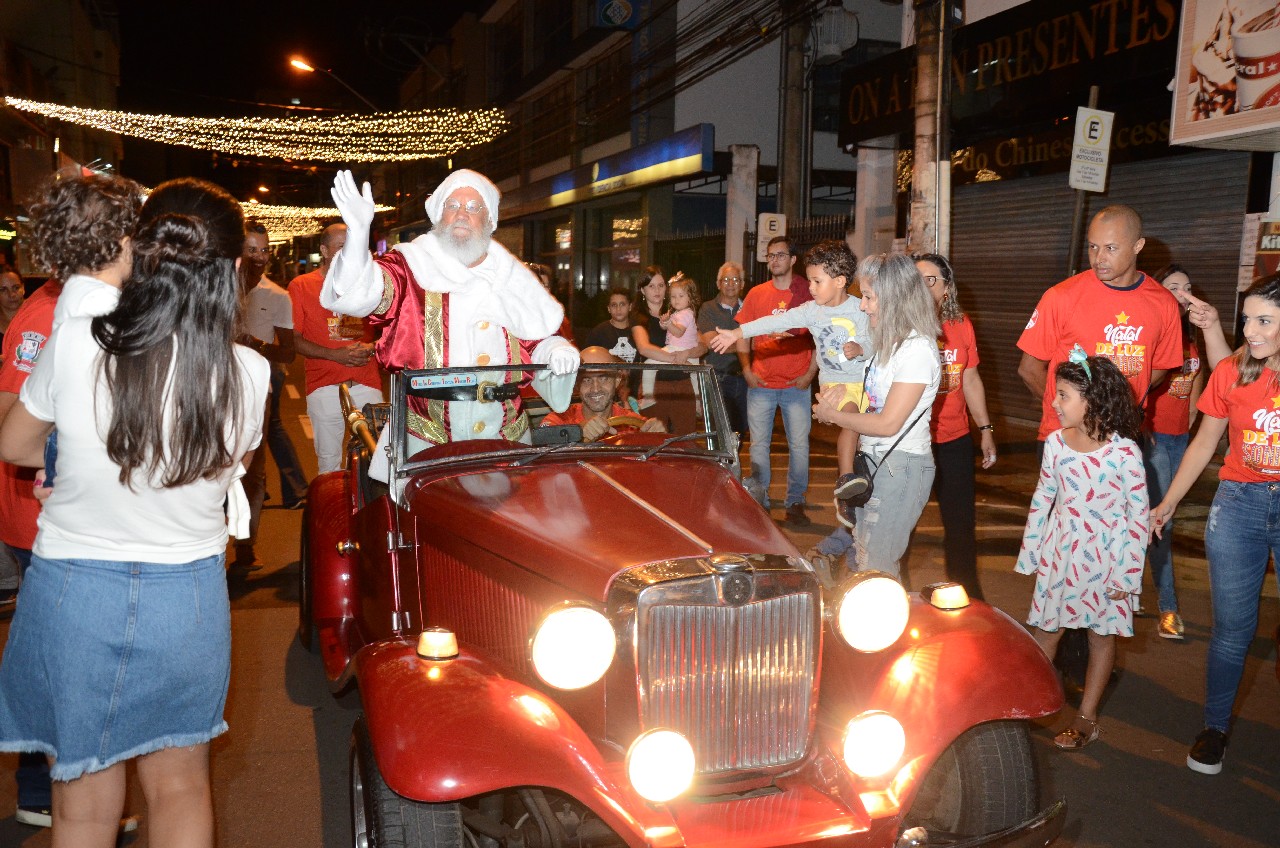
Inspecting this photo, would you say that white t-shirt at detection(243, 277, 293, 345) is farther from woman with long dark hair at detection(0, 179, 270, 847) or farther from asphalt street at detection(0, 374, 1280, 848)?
woman with long dark hair at detection(0, 179, 270, 847)

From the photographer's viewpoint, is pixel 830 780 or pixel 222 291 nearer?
pixel 222 291

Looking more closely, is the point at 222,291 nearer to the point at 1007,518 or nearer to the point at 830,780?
the point at 830,780

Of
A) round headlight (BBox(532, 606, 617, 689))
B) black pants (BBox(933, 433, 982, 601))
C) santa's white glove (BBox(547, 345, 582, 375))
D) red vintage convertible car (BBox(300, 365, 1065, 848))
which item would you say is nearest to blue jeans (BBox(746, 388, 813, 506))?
black pants (BBox(933, 433, 982, 601))

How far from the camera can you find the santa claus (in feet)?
12.6

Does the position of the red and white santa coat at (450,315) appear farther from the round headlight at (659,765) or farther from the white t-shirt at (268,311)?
the white t-shirt at (268,311)

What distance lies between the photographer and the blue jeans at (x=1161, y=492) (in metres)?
5.29

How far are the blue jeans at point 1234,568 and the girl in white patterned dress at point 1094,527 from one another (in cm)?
27

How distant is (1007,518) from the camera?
8078 millimetres

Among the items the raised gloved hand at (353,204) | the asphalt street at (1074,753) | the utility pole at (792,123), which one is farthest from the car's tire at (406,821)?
the utility pole at (792,123)

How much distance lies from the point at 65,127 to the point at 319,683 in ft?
109

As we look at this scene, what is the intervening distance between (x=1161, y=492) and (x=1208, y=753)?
1.86 metres

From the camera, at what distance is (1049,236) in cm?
1210

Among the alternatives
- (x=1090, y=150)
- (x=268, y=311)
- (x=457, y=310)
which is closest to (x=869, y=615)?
(x=457, y=310)

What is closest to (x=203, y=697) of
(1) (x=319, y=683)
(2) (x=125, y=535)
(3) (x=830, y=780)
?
(2) (x=125, y=535)
